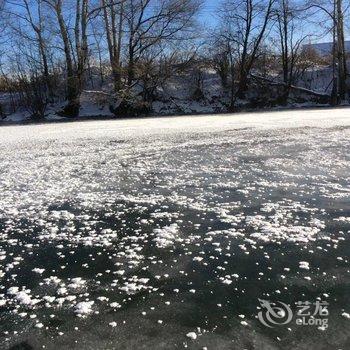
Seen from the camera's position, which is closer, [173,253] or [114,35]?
[173,253]

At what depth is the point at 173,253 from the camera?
3.59 metres

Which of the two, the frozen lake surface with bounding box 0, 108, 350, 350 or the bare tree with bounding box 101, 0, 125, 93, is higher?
the bare tree with bounding box 101, 0, 125, 93

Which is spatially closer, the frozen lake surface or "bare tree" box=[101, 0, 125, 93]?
the frozen lake surface

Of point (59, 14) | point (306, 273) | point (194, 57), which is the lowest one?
point (306, 273)

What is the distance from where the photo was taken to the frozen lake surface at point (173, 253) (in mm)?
2453

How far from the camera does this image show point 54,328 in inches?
98.7

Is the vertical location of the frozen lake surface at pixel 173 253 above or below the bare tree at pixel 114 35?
below

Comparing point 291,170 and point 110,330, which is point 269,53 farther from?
point 110,330

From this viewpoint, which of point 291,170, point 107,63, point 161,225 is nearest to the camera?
point 161,225

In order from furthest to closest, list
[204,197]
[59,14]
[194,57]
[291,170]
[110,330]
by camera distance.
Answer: [194,57]
[59,14]
[291,170]
[204,197]
[110,330]

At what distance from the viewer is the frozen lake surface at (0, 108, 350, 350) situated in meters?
2.45

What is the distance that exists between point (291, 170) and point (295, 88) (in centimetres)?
2238

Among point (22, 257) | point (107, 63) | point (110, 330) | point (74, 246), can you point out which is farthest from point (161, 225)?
point (107, 63)

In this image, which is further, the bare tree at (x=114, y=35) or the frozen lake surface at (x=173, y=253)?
the bare tree at (x=114, y=35)
